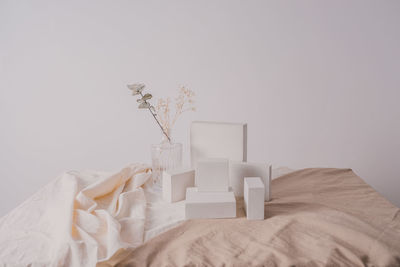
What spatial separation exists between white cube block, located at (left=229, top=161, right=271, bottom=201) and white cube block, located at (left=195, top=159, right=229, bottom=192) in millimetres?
128

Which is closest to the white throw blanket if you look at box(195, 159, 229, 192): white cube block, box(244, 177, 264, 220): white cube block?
box(195, 159, 229, 192): white cube block

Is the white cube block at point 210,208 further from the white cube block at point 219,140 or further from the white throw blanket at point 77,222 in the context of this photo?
the white cube block at point 219,140

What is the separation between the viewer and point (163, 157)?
1.71 meters

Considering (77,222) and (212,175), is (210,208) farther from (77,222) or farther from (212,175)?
(77,222)

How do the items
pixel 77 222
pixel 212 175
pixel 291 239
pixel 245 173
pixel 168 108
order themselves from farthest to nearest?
pixel 168 108
pixel 245 173
pixel 212 175
pixel 77 222
pixel 291 239

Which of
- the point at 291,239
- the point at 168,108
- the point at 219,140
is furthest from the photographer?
the point at 168,108

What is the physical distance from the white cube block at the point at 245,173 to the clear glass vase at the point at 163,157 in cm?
31

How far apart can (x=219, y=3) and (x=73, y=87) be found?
1418 millimetres

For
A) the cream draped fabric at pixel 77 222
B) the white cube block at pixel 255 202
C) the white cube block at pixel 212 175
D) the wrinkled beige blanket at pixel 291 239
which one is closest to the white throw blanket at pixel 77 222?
the cream draped fabric at pixel 77 222

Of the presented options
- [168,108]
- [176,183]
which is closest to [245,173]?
[176,183]

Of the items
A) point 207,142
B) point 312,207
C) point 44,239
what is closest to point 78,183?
point 44,239

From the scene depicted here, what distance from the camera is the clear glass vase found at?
1.70m

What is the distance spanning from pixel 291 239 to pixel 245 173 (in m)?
0.43

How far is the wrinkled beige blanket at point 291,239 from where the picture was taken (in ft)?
3.44
